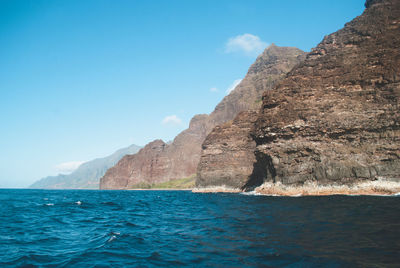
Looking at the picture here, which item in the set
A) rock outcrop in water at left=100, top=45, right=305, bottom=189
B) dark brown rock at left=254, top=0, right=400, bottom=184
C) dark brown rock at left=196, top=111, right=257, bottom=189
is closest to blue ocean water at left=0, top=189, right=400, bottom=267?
dark brown rock at left=254, top=0, right=400, bottom=184

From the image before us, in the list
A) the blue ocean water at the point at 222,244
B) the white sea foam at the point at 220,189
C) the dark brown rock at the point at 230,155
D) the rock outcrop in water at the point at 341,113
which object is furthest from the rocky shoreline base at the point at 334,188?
the dark brown rock at the point at 230,155

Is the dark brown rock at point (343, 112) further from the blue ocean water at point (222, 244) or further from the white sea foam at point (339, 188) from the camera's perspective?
the blue ocean water at point (222, 244)

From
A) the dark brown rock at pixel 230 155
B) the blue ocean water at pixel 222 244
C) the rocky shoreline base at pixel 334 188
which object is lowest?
the rocky shoreline base at pixel 334 188

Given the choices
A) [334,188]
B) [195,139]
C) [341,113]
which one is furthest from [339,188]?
[195,139]

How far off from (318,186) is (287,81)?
18812 millimetres

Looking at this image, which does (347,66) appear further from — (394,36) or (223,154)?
(223,154)

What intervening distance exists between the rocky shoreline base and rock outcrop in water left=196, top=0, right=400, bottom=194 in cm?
46

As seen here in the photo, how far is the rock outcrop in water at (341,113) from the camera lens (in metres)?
33.1

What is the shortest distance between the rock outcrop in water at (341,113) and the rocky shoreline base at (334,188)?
0.46 metres

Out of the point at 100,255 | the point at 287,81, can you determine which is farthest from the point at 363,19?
the point at 100,255

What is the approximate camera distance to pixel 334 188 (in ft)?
110

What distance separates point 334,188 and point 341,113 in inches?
420

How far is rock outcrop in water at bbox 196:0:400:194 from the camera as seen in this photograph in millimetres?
33125

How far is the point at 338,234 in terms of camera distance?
36.6 ft
